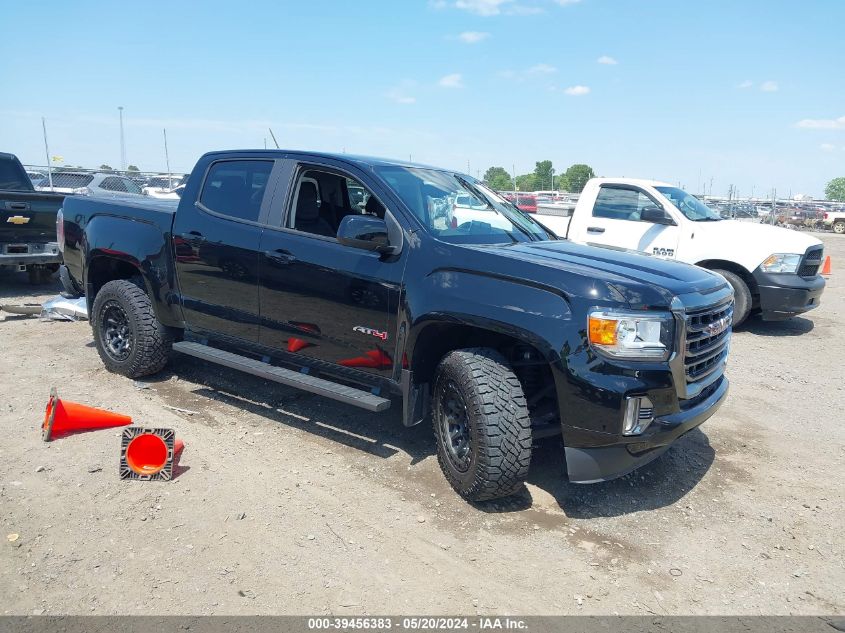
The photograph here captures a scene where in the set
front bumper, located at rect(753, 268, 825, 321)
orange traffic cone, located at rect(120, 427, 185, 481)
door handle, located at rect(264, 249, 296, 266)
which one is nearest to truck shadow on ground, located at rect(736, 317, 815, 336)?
front bumper, located at rect(753, 268, 825, 321)

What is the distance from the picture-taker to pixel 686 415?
3.49 m

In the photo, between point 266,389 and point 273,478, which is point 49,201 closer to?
point 266,389

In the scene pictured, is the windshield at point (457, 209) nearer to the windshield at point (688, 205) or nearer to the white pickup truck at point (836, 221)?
the windshield at point (688, 205)

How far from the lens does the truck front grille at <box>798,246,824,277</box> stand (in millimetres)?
8195

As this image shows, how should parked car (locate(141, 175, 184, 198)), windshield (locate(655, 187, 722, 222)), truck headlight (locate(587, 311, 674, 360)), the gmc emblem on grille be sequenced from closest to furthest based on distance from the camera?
truck headlight (locate(587, 311, 674, 360)) < the gmc emblem on grille < windshield (locate(655, 187, 722, 222)) < parked car (locate(141, 175, 184, 198))

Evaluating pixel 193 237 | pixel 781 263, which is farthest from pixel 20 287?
pixel 781 263

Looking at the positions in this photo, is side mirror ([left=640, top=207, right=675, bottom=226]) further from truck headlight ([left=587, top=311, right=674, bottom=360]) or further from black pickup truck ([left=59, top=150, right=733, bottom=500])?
truck headlight ([left=587, top=311, right=674, bottom=360])

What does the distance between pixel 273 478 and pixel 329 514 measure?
0.58 meters

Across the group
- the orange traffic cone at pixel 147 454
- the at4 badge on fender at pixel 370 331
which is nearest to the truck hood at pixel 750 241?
the at4 badge on fender at pixel 370 331

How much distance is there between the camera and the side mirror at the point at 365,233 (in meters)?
3.90

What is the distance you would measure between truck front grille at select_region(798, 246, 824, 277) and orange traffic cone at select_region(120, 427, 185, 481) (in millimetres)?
7739

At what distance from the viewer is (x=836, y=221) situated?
3297 cm

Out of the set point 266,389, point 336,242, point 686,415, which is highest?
point 336,242

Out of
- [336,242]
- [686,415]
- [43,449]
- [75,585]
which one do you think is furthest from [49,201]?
[686,415]
